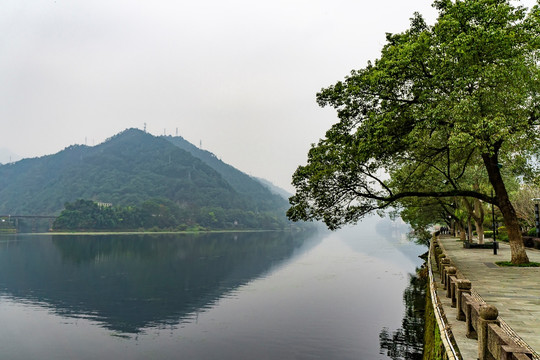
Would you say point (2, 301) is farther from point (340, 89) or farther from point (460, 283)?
point (460, 283)

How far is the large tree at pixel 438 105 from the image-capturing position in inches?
797

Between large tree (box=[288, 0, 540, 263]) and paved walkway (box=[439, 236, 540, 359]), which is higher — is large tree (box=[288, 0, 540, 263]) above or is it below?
above

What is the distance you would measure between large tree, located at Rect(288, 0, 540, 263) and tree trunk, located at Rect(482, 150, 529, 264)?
0.19 ft

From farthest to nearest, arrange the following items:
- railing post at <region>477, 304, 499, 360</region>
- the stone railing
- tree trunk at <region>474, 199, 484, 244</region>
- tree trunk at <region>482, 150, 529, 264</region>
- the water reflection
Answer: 1. tree trunk at <region>474, 199, 484, 244</region>
2. the water reflection
3. tree trunk at <region>482, 150, 529, 264</region>
4. railing post at <region>477, 304, 499, 360</region>
5. the stone railing

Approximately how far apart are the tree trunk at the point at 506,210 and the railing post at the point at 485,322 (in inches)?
730

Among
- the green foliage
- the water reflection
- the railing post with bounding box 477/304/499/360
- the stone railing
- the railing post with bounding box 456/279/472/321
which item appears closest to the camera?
the stone railing

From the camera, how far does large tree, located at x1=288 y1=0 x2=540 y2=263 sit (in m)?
20.2

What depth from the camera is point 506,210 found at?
24141 mm

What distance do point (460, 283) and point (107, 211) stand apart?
19092cm

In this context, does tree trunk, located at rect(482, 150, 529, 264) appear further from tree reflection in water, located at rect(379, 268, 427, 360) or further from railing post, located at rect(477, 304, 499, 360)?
railing post, located at rect(477, 304, 499, 360)

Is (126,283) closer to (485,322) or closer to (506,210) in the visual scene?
(506,210)

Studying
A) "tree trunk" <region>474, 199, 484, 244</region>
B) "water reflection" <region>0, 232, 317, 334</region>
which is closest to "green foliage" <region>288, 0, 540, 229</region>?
"tree trunk" <region>474, 199, 484, 244</region>

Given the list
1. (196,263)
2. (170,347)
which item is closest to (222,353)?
(170,347)

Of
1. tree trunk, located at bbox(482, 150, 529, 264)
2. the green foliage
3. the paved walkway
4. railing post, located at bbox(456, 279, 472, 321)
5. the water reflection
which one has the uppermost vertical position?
the green foliage
